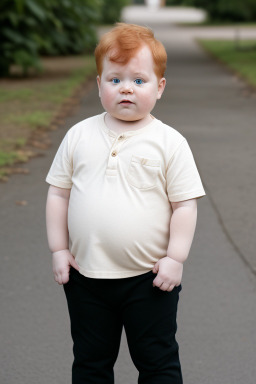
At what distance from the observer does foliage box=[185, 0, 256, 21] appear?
44.0m

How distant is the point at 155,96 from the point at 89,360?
888 millimetres

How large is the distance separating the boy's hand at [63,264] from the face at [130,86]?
478 mm

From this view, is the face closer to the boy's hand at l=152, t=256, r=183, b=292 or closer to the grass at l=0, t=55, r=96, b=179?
the boy's hand at l=152, t=256, r=183, b=292

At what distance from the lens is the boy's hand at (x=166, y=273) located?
→ 2389 mm

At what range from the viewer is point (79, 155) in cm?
244

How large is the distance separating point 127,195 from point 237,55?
21.2 meters

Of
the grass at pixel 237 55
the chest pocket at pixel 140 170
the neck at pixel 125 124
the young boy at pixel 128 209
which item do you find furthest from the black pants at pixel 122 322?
the grass at pixel 237 55

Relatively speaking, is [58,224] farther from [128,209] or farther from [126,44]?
[126,44]

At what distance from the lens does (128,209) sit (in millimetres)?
2367

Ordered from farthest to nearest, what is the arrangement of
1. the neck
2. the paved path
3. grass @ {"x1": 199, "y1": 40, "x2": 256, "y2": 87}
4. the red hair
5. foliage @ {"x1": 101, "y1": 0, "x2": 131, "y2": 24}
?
foliage @ {"x1": 101, "y1": 0, "x2": 131, "y2": 24}, grass @ {"x1": 199, "y1": 40, "x2": 256, "y2": 87}, the paved path, the neck, the red hair

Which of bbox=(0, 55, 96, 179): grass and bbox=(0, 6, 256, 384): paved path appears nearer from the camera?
bbox=(0, 6, 256, 384): paved path

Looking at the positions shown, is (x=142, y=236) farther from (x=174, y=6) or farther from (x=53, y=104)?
(x=174, y=6)

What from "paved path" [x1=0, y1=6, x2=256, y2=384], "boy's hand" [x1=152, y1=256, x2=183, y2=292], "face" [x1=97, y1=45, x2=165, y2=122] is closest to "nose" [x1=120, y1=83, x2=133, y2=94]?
"face" [x1=97, y1=45, x2=165, y2=122]

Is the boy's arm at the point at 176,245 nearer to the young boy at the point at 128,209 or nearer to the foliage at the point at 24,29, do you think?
the young boy at the point at 128,209
